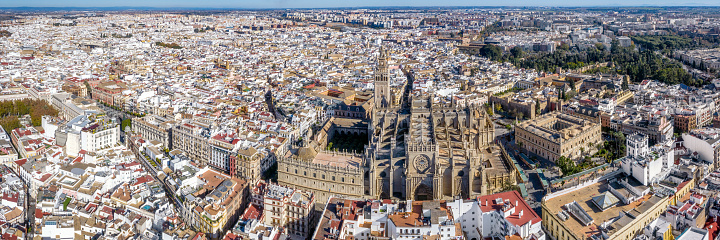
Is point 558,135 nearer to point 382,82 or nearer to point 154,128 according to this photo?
point 382,82

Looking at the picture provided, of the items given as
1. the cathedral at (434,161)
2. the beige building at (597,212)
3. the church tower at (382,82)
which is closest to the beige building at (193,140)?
the cathedral at (434,161)

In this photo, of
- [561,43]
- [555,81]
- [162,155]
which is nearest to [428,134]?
[162,155]

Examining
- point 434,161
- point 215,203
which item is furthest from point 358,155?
point 215,203

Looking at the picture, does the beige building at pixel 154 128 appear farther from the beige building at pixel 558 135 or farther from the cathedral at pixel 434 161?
the beige building at pixel 558 135

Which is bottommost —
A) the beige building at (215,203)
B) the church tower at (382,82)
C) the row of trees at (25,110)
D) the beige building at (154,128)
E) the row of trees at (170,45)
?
the beige building at (215,203)

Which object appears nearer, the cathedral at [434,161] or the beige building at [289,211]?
the beige building at [289,211]

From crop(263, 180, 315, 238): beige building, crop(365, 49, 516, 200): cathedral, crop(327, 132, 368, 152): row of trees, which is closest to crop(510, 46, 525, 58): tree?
crop(327, 132, 368, 152): row of trees

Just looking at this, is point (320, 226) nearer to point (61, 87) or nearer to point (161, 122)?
point (161, 122)

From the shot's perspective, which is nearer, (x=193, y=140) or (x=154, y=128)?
(x=193, y=140)
